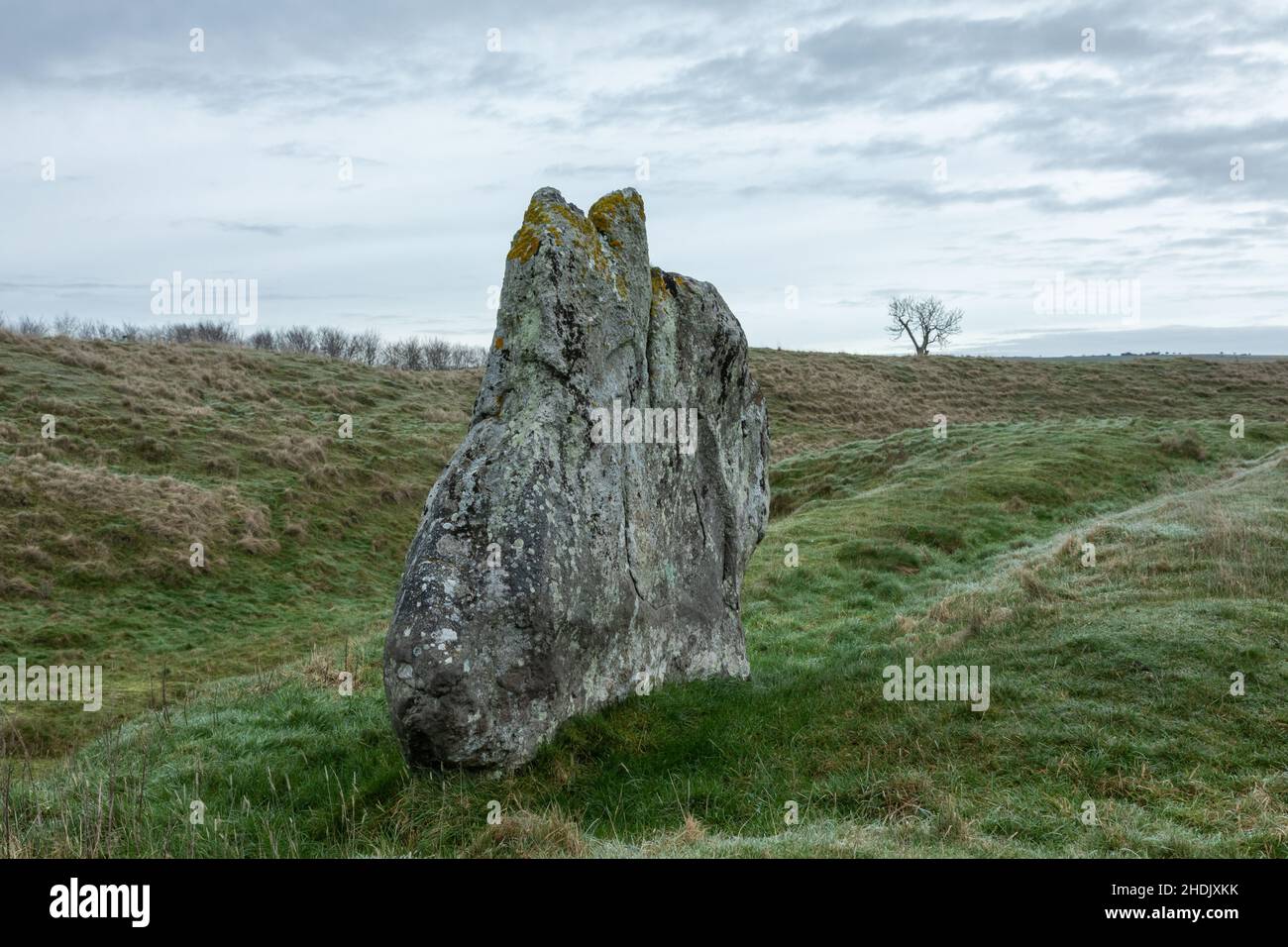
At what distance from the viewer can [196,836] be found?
7680 millimetres

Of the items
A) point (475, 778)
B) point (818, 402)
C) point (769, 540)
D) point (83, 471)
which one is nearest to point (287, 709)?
point (475, 778)

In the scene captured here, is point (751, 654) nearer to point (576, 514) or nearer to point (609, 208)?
point (576, 514)

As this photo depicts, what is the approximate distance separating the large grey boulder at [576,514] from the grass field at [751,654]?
1.90 ft

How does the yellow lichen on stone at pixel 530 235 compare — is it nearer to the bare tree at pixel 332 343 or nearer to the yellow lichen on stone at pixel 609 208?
the yellow lichen on stone at pixel 609 208

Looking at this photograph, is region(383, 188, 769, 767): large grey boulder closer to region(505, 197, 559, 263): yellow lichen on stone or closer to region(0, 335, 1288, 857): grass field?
region(505, 197, 559, 263): yellow lichen on stone

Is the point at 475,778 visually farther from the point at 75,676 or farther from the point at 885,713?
the point at 75,676

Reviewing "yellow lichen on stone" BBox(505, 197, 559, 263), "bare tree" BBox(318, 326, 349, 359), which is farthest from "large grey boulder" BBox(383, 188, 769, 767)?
"bare tree" BBox(318, 326, 349, 359)

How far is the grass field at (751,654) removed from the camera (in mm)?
8039

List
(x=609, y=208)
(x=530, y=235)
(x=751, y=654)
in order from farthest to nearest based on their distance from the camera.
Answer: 1. (x=751, y=654)
2. (x=609, y=208)
3. (x=530, y=235)

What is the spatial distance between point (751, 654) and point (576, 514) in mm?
6672

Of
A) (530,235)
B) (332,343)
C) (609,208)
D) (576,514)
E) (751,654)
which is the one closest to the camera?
(576,514)

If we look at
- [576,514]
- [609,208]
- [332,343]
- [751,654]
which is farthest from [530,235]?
[332,343]

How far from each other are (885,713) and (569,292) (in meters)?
6.02

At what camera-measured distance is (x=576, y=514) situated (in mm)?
9867
